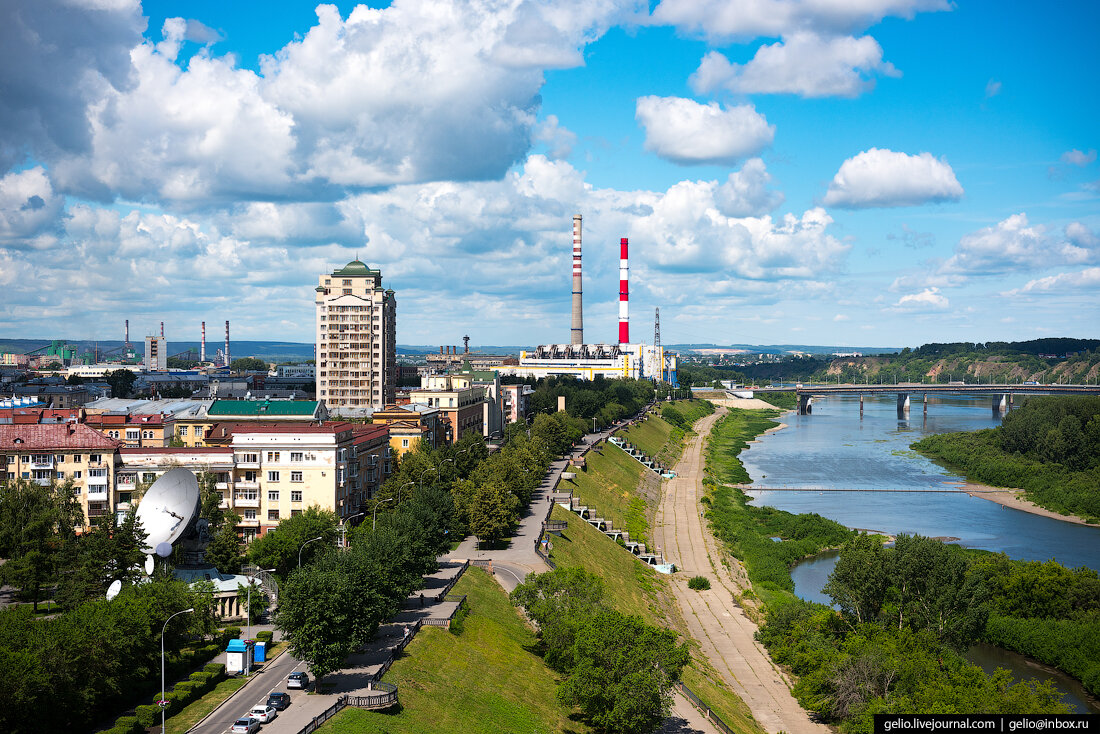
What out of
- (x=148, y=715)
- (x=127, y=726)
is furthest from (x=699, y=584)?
(x=127, y=726)

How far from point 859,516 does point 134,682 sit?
251 feet

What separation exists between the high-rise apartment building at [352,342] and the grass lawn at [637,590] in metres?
43.2

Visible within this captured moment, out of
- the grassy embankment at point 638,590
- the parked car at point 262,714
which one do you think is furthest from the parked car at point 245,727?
the grassy embankment at point 638,590

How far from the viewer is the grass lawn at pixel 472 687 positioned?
34.7m

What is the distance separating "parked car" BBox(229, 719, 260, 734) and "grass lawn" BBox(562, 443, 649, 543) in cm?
5535

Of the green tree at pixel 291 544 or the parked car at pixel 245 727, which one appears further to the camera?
the green tree at pixel 291 544

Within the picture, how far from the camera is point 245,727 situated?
31.5 metres

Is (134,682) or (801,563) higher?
(134,682)

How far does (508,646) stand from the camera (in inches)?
1842

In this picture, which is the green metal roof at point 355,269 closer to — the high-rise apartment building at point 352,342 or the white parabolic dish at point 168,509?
the high-rise apartment building at point 352,342

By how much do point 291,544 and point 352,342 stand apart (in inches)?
2658

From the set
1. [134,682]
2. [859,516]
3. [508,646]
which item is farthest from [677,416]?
[134,682]

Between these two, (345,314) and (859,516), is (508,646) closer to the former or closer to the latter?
(859,516)

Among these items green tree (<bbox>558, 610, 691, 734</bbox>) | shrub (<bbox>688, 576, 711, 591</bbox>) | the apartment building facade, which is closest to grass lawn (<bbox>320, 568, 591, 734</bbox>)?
green tree (<bbox>558, 610, 691, 734</bbox>)
